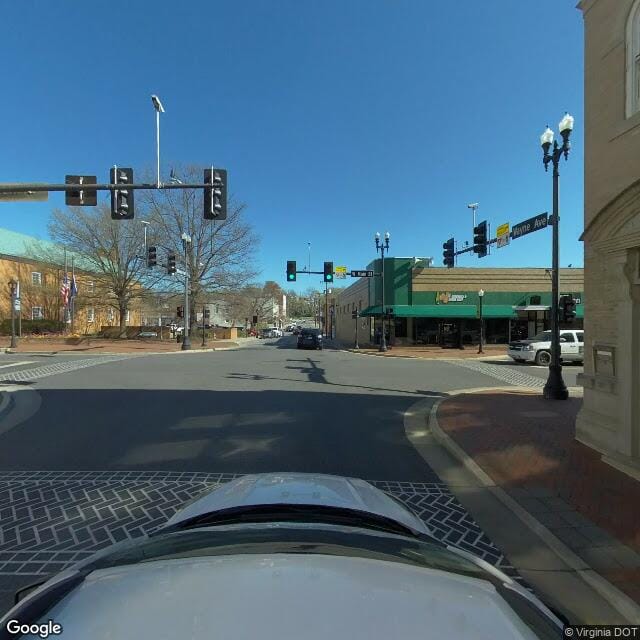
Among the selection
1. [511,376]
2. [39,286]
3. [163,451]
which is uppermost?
[39,286]

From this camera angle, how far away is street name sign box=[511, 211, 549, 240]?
13.1 meters

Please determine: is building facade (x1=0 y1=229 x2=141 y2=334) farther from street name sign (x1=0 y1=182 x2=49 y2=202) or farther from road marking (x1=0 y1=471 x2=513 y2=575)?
road marking (x1=0 y1=471 x2=513 y2=575)

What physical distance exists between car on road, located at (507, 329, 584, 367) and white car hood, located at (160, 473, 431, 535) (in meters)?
21.6

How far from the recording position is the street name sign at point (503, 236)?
661 inches

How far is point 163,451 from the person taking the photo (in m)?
6.64

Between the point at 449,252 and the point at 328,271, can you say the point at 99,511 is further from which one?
the point at 328,271

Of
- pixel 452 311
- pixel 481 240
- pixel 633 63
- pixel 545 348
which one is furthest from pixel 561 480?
pixel 452 311

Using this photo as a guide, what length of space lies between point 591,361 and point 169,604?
7268 millimetres

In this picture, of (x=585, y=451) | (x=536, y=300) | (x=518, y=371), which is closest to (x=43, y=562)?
(x=585, y=451)

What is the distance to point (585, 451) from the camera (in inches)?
255

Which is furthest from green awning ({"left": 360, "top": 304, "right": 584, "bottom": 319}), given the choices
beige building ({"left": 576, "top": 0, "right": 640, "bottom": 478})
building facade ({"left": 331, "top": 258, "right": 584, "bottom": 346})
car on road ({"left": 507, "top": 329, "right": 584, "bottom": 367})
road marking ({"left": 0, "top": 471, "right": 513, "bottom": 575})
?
road marking ({"left": 0, "top": 471, "right": 513, "bottom": 575})

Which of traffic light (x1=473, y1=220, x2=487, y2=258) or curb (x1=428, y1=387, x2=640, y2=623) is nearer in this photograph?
curb (x1=428, y1=387, x2=640, y2=623)

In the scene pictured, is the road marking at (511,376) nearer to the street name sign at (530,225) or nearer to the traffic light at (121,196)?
the street name sign at (530,225)

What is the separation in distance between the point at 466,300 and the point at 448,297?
1485mm
